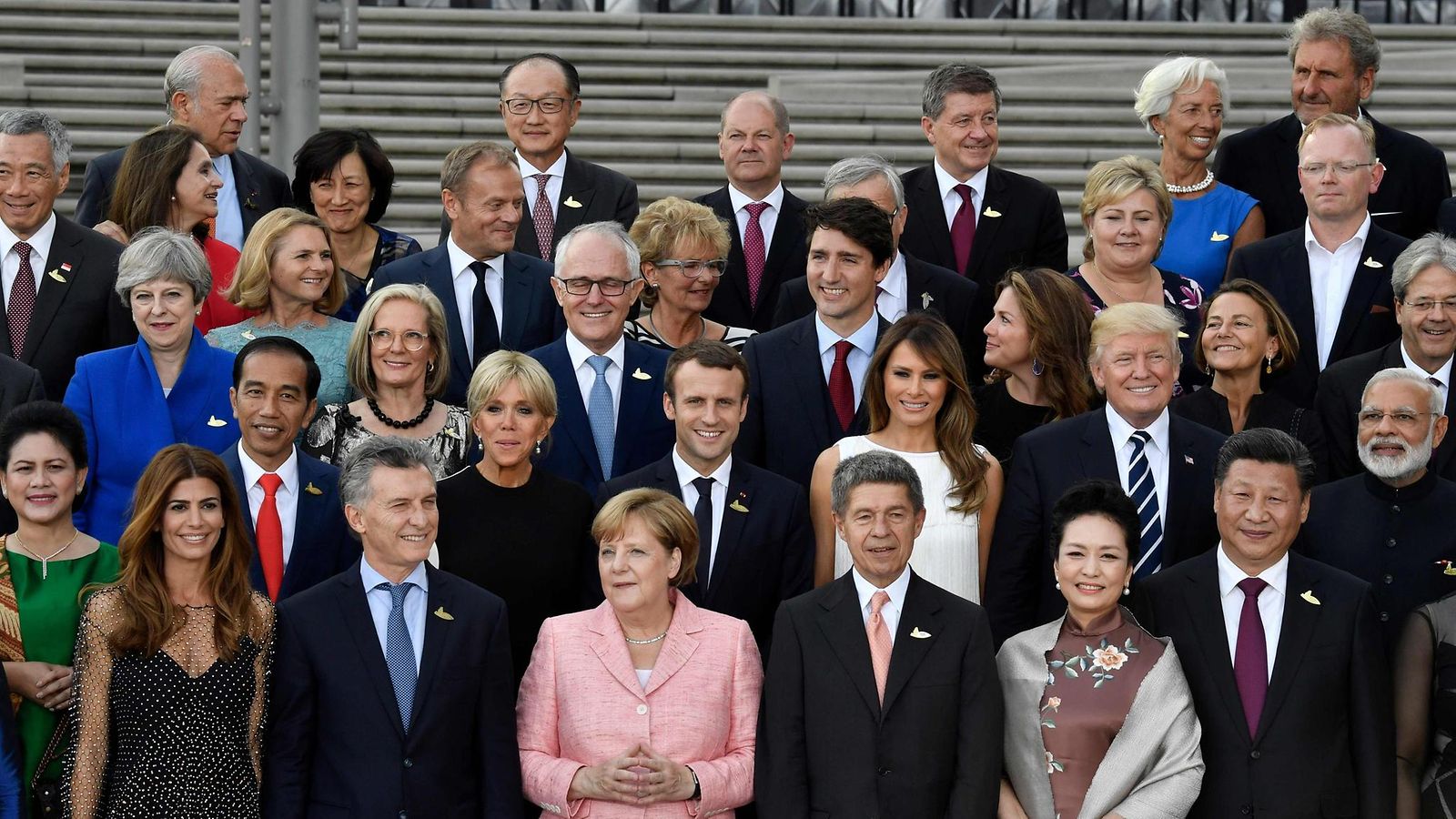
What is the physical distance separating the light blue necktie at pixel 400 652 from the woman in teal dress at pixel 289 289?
143cm

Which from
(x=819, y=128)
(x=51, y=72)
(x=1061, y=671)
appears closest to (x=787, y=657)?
(x=1061, y=671)

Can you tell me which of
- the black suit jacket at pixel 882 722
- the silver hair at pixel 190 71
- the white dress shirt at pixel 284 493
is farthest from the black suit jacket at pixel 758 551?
the silver hair at pixel 190 71

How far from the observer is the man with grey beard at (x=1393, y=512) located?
21.9 ft

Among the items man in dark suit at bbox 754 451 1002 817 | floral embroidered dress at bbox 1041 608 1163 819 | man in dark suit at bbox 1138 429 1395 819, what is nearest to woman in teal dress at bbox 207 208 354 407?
man in dark suit at bbox 754 451 1002 817

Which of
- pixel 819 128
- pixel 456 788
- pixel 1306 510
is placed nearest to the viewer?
pixel 456 788

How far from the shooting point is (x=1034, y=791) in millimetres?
6062

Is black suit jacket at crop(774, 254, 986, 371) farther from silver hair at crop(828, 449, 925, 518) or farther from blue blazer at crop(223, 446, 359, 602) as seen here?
blue blazer at crop(223, 446, 359, 602)

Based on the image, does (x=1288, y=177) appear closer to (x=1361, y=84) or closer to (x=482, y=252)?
(x=1361, y=84)

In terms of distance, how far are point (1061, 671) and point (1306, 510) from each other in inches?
39.7

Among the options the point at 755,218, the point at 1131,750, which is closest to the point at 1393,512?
the point at 1131,750

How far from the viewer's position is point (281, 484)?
6.68 metres

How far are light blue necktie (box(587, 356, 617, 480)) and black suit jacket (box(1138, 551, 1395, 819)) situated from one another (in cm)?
202

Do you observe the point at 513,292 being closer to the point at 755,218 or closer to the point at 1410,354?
the point at 755,218

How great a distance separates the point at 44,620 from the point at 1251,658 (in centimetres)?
362
